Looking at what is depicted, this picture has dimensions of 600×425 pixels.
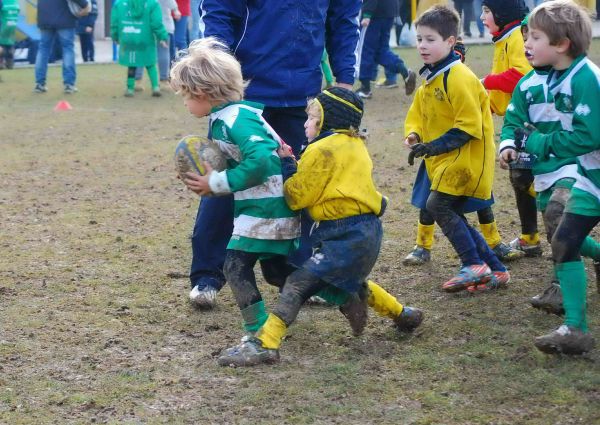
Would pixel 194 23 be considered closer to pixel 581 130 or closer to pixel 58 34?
pixel 58 34

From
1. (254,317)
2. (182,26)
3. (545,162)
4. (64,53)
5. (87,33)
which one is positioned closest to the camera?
(254,317)

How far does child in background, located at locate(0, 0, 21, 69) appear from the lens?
19.1 meters

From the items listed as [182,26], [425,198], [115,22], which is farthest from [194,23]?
[425,198]

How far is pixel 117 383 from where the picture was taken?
4.35 m

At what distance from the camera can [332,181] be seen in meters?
4.55

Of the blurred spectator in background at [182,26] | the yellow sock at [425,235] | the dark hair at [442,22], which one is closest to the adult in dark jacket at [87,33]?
the blurred spectator in background at [182,26]

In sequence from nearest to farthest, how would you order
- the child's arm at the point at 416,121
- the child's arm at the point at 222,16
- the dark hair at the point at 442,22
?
the child's arm at the point at 222,16 → the dark hair at the point at 442,22 → the child's arm at the point at 416,121

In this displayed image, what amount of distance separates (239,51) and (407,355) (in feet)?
6.10

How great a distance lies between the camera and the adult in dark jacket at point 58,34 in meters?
15.9

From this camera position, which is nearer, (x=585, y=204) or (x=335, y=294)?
(x=585, y=204)

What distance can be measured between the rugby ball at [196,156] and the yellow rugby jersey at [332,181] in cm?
34

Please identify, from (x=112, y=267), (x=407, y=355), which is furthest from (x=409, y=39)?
(x=407, y=355)

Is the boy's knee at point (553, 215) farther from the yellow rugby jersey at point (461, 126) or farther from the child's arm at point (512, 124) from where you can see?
the yellow rugby jersey at point (461, 126)

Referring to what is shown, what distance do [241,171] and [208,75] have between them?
1.59 feet
